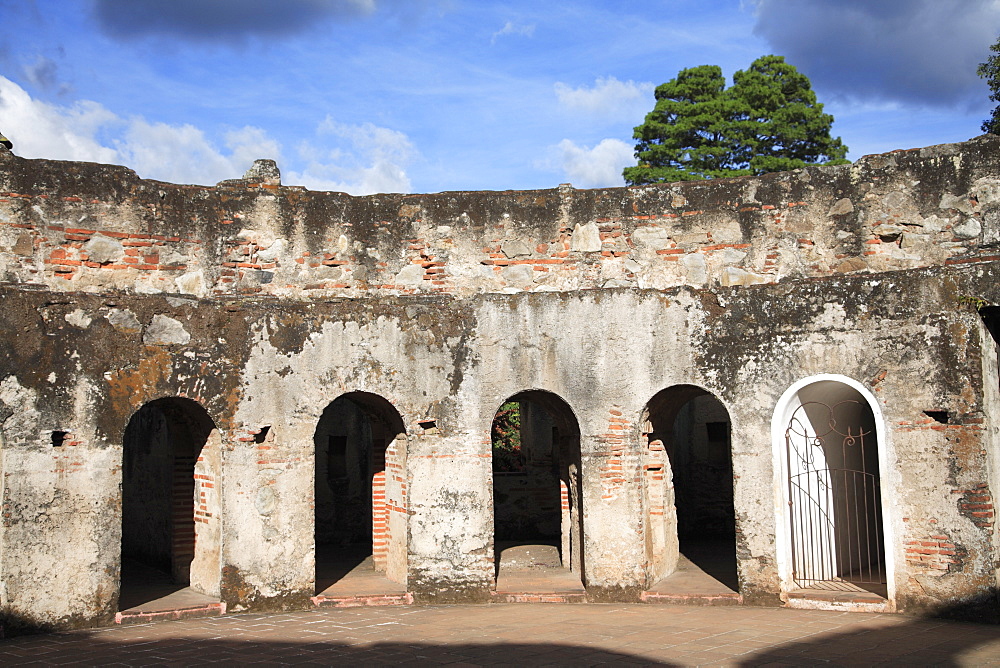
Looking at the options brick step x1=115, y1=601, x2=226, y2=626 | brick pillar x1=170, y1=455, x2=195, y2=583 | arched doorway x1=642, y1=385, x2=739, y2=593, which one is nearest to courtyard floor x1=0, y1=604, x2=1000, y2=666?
brick step x1=115, y1=601, x2=226, y2=626

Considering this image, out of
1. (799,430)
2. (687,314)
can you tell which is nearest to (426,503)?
(687,314)

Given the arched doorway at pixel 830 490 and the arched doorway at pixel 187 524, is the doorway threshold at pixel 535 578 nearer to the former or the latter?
the arched doorway at pixel 830 490

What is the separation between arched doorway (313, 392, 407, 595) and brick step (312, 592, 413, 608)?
0.86 feet

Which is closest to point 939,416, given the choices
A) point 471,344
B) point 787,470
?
point 787,470

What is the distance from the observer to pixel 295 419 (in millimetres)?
9656

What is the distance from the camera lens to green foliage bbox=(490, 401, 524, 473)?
1550 centimetres

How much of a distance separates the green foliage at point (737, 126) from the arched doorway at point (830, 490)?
13106 millimetres

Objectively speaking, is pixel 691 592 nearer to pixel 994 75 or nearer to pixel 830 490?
pixel 830 490

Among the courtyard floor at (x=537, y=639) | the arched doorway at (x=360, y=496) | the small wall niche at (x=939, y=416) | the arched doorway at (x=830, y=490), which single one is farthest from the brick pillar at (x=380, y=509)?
the small wall niche at (x=939, y=416)

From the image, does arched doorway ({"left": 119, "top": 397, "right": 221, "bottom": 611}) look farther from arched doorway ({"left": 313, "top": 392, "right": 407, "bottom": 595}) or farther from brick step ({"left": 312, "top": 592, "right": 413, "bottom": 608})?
arched doorway ({"left": 313, "top": 392, "right": 407, "bottom": 595})

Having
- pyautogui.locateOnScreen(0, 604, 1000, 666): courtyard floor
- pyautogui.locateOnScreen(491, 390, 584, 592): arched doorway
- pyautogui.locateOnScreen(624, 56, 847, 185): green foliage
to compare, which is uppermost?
pyautogui.locateOnScreen(624, 56, 847, 185): green foliage

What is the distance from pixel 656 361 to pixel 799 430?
5.56ft

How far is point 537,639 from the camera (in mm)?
7820

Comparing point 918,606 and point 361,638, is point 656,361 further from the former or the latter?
point 361,638
